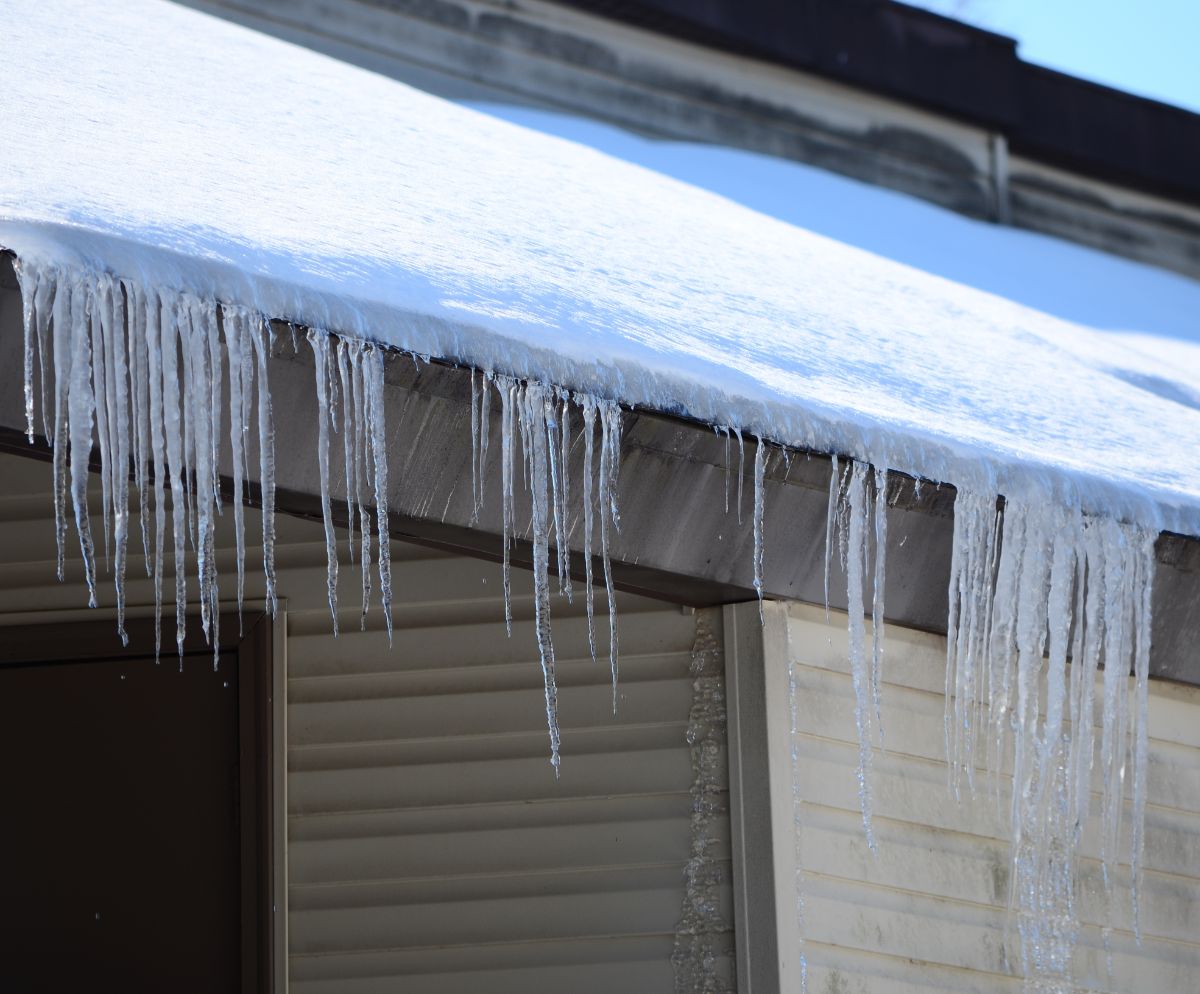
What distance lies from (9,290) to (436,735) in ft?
7.55

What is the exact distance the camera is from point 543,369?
2.77 meters

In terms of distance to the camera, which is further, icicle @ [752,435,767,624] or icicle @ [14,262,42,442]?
icicle @ [752,435,767,624]

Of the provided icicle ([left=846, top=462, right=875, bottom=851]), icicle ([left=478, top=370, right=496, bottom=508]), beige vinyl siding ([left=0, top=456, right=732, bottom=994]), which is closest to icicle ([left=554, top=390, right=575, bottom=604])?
icicle ([left=478, top=370, right=496, bottom=508])

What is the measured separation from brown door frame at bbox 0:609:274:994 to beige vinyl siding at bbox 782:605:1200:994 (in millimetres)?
1612

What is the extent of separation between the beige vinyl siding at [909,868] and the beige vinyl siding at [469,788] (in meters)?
0.44

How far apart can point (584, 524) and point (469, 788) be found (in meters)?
1.51

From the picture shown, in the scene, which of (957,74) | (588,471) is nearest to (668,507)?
(588,471)

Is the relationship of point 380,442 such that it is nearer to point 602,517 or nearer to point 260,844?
point 602,517

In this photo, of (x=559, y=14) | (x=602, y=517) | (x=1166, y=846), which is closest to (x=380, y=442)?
(x=602, y=517)

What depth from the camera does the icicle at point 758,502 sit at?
3.12 metres

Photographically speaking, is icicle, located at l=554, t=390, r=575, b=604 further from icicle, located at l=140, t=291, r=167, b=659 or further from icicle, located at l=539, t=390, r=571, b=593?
icicle, located at l=140, t=291, r=167, b=659

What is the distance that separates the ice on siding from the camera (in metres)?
2.50

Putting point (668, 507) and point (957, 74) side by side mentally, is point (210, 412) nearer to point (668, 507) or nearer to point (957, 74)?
point (668, 507)

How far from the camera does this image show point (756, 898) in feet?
11.8
